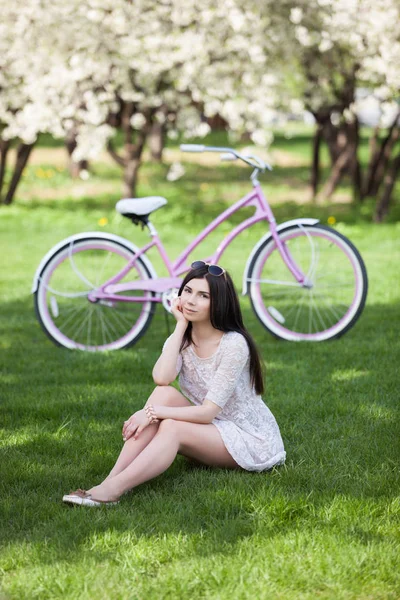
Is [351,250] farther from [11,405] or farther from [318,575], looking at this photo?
[318,575]

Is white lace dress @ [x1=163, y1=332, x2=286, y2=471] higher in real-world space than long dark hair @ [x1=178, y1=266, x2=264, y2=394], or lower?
lower

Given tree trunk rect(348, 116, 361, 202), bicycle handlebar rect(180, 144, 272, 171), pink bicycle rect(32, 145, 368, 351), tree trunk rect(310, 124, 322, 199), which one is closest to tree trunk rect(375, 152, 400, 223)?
tree trunk rect(348, 116, 361, 202)

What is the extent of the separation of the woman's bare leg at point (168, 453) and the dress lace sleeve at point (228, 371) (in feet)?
0.47

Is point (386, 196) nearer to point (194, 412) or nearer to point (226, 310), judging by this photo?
point (226, 310)

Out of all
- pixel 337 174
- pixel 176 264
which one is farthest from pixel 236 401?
pixel 337 174

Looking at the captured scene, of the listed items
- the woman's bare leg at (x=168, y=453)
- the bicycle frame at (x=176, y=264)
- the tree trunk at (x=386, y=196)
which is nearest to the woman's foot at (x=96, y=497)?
the woman's bare leg at (x=168, y=453)

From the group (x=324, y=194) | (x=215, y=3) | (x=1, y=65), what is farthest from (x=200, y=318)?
(x=324, y=194)

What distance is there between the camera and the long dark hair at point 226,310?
4.02 meters

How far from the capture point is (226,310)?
404 cm

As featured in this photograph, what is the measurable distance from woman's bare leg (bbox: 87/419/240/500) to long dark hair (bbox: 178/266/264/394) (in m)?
0.32

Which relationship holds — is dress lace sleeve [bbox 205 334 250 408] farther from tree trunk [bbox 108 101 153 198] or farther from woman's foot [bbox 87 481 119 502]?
tree trunk [bbox 108 101 153 198]

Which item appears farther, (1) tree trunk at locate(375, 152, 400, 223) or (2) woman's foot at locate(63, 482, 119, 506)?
(1) tree trunk at locate(375, 152, 400, 223)

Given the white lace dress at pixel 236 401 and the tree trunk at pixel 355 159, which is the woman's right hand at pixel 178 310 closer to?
the white lace dress at pixel 236 401

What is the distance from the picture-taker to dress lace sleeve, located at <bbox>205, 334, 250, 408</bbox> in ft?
12.9
